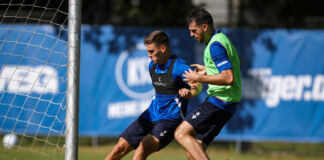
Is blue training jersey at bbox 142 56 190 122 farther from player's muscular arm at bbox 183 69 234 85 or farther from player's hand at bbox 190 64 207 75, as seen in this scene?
player's muscular arm at bbox 183 69 234 85

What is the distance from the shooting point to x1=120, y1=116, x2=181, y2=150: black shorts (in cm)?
636

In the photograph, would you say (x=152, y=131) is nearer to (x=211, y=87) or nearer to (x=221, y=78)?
Answer: (x=211, y=87)

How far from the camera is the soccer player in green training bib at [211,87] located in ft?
19.0

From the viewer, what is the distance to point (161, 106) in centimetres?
652

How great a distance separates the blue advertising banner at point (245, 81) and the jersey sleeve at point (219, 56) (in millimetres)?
5088

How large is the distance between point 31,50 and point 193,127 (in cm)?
517

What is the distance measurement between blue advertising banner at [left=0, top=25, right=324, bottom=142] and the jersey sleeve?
200 inches

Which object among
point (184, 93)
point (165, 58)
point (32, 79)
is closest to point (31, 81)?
point (32, 79)

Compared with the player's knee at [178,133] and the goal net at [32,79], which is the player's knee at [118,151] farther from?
the player's knee at [178,133]

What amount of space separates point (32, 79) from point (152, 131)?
460 cm

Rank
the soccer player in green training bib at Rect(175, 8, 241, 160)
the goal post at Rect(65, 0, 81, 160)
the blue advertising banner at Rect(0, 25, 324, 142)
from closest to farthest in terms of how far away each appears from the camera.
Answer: the goal post at Rect(65, 0, 81, 160)
the soccer player in green training bib at Rect(175, 8, 241, 160)
the blue advertising banner at Rect(0, 25, 324, 142)

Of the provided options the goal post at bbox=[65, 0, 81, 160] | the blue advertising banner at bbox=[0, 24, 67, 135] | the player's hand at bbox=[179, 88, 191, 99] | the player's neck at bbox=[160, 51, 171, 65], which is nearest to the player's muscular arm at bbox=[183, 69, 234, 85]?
the player's hand at bbox=[179, 88, 191, 99]

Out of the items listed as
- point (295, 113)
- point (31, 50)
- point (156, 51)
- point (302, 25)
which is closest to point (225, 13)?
point (302, 25)

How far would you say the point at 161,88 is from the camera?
6.53 meters
